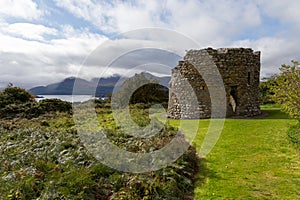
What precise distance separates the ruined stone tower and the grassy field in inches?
181

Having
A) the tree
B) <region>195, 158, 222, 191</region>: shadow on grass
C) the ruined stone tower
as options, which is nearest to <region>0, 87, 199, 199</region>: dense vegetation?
<region>195, 158, 222, 191</region>: shadow on grass

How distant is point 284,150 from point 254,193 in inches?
140

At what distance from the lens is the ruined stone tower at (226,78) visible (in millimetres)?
14852

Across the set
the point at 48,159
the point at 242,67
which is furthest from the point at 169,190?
the point at 242,67

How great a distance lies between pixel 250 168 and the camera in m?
6.45

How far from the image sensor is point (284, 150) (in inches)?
310

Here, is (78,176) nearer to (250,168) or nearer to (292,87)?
(250,168)

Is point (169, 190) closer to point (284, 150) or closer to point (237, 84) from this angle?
point (284, 150)

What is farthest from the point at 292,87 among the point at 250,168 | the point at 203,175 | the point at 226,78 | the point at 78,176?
the point at 78,176

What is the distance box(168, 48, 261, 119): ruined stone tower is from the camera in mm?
14852

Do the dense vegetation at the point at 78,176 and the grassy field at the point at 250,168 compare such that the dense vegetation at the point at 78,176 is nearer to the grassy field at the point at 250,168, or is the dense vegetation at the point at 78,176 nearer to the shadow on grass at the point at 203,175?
the shadow on grass at the point at 203,175

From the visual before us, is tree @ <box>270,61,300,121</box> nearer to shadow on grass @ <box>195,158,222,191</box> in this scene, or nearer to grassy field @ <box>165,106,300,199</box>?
grassy field @ <box>165,106,300,199</box>

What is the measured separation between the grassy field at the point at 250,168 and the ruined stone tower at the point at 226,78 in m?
4.59

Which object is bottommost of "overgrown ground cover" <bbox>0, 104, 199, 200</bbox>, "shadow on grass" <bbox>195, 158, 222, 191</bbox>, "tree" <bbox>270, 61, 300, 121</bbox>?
"shadow on grass" <bbox>195, 158, 222, 191</bbox>
